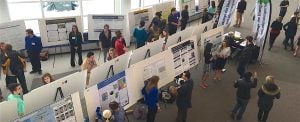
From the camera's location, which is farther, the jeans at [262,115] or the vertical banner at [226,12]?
the vertical banner at [226,12]

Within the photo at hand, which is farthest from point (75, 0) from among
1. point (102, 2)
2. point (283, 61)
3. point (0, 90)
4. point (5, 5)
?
point (283, 61)

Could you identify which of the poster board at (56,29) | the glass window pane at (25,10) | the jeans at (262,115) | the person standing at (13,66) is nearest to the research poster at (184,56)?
the jeans at (262,115)

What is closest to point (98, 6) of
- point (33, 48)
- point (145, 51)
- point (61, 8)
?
point (61, 8)

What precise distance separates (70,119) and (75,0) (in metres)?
5.71

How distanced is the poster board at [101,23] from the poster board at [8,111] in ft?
17.3

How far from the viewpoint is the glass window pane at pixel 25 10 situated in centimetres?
992

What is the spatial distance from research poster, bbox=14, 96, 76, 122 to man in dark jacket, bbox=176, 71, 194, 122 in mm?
2147

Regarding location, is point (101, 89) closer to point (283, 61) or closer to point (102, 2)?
point (102, 2)

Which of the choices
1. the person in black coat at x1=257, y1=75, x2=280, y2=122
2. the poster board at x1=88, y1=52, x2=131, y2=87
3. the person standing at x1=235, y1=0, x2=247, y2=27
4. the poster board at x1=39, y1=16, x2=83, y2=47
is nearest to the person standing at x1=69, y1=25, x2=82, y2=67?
the poster board at x1=39, y1=16, x2=83, y2=47

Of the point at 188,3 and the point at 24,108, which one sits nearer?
the point at 24,108

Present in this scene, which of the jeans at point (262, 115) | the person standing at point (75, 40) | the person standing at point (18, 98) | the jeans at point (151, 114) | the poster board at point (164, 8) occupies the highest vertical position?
the poster board at point (164, 8)

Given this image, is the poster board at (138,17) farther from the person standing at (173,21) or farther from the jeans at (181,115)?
the jeans at (181,115)

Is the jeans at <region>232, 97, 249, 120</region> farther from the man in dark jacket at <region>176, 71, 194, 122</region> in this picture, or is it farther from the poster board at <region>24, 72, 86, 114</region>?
the poster board at <region>24, 72, 86, 114</region>

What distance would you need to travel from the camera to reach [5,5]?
30.7ft
